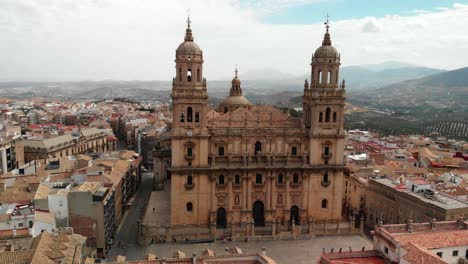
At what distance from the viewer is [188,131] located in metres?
51.9

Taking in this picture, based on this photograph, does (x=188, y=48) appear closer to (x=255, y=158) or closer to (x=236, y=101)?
(x=255, y=158)

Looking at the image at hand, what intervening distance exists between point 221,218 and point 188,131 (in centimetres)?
1199

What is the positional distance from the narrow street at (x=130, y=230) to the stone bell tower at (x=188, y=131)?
5633 millimetres

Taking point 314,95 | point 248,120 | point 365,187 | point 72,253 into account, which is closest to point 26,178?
point 72,253

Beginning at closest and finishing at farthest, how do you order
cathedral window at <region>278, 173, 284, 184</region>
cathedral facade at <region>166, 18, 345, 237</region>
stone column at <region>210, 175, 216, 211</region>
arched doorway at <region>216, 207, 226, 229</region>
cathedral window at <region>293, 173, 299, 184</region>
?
cathedral facade at <region>166, 18, 345, 237</region>
stone column at <region>210, 175, 216, 211</region>
arched doorway at <region>216, 207, 226, 229</region>
cathedral window at <region>278, 173, 284, 184</region>
cathedral window at <region>293, 173, 299, 184</region>

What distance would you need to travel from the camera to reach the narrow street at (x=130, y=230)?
48719mm

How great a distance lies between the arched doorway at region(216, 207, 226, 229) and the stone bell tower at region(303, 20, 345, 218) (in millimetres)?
12522

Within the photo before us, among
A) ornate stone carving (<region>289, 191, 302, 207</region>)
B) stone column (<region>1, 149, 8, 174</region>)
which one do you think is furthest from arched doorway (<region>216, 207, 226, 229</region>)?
stone column (<region>1, 149, 8, 174</region>)

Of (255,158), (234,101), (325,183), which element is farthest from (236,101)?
(325,183)

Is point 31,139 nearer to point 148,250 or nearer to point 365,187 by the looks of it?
point 148,250

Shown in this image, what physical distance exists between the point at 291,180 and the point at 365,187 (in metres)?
12.3

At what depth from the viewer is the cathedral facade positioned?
51.9 metres

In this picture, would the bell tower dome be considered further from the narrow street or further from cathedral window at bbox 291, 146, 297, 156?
the narrow street

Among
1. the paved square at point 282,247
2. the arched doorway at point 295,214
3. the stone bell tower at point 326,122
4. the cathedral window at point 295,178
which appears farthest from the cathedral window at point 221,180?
the stone bell tower at point 326,122
